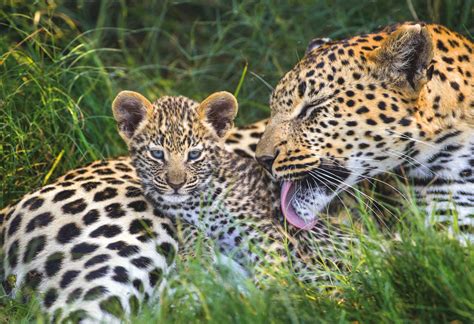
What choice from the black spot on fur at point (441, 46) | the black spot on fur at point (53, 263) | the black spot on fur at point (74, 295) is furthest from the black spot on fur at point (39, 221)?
the black spot on fur at point (441, 46)

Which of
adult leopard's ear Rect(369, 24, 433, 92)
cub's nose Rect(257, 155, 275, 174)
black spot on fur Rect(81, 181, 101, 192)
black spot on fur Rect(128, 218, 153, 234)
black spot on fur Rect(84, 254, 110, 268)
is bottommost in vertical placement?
black spot on fur Rect(84, 254, 110, 268)

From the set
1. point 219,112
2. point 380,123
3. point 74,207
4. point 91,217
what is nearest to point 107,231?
point 91,217

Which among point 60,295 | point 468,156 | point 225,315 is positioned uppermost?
point 468,156

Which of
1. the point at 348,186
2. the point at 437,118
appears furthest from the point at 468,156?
the point at 348,186

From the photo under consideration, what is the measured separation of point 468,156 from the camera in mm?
5398

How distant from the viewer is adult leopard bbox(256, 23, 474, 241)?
530 centimetres

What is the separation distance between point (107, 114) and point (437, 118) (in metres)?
2.85

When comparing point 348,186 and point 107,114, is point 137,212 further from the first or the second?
point 107,114

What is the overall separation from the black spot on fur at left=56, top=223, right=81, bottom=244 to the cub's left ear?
0.98m

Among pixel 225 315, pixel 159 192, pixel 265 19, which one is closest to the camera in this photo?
pixel 225 315

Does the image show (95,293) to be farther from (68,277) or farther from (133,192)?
(133,192)

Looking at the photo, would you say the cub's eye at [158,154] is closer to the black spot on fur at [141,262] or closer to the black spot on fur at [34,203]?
the black spot on fur at [141,262]

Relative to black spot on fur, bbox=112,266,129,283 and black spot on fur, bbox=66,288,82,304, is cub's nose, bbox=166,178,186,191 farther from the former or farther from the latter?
black spot on fur, bbox=66,288,82,304

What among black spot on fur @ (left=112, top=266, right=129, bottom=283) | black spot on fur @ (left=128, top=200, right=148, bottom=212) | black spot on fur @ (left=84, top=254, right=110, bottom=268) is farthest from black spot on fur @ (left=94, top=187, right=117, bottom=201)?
black spot on fur @ (left=112, top=266, right=129, bottom=283)
